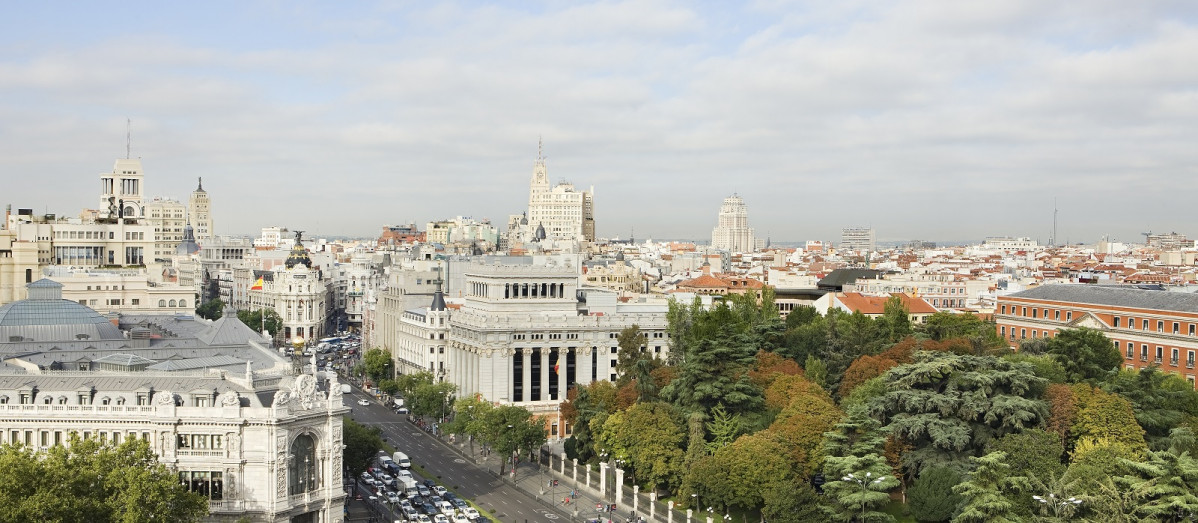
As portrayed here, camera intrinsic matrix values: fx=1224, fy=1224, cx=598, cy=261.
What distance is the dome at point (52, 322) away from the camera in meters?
88.2

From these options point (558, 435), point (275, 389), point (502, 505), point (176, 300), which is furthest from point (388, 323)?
point (275, 389)

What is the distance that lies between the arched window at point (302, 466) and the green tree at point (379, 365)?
7918 centimetres

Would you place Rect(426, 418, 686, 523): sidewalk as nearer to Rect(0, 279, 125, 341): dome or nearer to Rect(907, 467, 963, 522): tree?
Rect(907, 467, 963, 522): tree

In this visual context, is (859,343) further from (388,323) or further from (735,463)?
(388,323)

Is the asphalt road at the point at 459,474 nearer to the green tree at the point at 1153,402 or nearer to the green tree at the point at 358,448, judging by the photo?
the green tree at the point at 358,448

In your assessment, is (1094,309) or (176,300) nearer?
(1094,309)

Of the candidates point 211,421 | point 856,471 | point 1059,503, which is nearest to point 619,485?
point 856,471

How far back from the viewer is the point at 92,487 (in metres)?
64.1

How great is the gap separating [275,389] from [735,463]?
30381 mm

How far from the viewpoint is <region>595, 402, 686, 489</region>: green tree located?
89.9 meters

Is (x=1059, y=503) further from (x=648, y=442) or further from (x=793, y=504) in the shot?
(x=648, y=442)

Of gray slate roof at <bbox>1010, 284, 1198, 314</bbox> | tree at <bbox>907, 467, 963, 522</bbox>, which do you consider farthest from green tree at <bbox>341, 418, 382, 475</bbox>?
gray slate roof at <bbox>1010, 284, 1198, 314</bbox>

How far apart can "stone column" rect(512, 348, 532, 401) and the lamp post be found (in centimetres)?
6295

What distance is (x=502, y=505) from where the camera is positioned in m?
92.4
